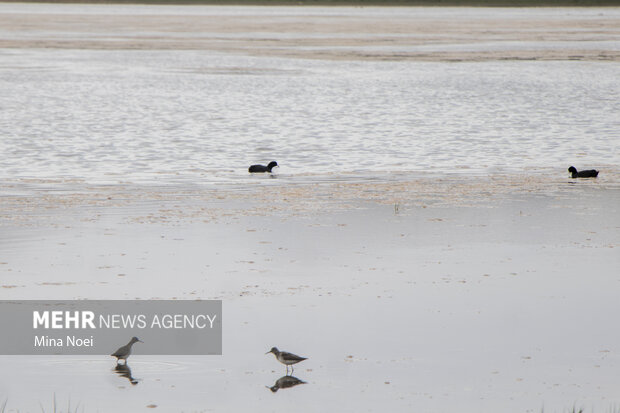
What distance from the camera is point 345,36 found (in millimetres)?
100812

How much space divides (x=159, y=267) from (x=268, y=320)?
2.86 m

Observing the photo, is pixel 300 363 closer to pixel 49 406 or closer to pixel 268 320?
pixel 268 320

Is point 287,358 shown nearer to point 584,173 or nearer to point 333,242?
point 333,242

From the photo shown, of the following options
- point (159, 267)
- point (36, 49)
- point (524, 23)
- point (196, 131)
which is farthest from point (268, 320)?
point (524, 23)

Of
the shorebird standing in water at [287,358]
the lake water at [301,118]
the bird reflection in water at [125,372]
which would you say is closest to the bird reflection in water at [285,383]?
the shorebird standing in water at [287,358]

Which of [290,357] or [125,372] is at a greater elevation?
[290,357]

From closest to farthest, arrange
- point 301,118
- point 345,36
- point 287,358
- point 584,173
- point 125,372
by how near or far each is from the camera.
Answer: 1. point 287,358
2. point 125,372
3. point 584,173
4. point 301,118
5. point 345,36

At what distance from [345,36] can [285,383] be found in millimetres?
92197

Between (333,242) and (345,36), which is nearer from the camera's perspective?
(333,242)

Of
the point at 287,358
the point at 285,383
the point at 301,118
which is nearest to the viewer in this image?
the point at 285,383

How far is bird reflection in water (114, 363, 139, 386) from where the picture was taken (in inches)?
401

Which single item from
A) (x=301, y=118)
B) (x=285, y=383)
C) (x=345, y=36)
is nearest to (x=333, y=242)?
(x=285, y=383)

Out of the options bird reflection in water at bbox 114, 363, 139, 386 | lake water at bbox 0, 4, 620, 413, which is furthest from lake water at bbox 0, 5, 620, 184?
bird reflection in water at bbox 114, 363, 139, 386

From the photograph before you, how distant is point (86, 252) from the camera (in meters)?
15.4
